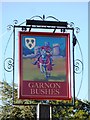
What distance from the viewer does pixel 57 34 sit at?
34.8 ft

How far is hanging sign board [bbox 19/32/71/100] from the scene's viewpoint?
10094mm

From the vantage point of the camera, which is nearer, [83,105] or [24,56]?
[24,56]

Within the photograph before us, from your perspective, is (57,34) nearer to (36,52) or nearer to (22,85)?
(36,52)

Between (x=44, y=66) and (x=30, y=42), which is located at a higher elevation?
(x=30, y=42)

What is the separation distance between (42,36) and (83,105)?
68.3ft

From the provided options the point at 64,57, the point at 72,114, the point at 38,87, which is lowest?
the point at 72,114

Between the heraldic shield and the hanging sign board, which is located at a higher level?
the heraldic shield

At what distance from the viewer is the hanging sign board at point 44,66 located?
33.1 ft

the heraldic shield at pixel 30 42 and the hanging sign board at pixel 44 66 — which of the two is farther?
the heraldic shield at pixel 30 42

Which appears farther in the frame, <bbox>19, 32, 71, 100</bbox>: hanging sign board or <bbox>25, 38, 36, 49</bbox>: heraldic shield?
<bbox>25, 38, 36, 49</bbox>: heraldic shield

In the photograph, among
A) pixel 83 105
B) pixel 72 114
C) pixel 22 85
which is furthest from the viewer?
pixel 83 105

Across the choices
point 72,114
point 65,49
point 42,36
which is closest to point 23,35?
point 42,36

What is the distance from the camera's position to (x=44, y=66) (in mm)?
10344

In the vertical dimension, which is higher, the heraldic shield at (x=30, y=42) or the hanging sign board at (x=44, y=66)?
the heraldic shield at (x=30, y=42)
